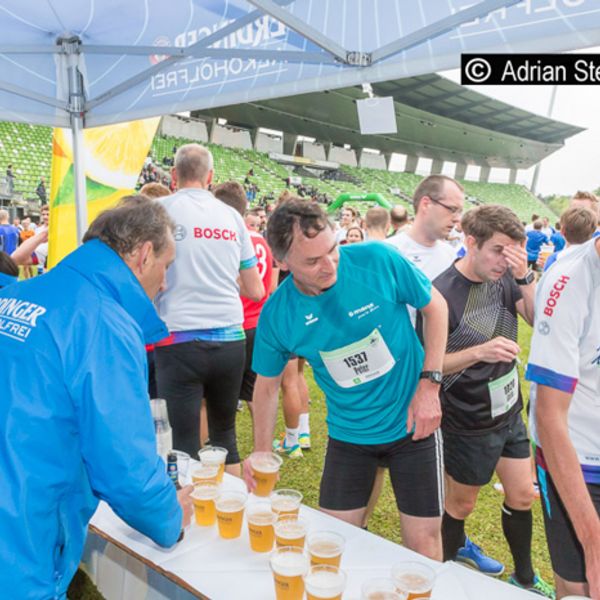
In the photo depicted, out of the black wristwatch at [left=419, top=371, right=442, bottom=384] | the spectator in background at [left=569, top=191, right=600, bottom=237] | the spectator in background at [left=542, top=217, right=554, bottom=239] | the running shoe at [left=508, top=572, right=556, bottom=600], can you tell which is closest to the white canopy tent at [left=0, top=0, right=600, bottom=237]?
the black wristwatch at [left=419, top=371, right=442, bottom=384]

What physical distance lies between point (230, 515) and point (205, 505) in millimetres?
126

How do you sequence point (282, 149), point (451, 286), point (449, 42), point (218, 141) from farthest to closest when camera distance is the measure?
point (282, 149), point (218, 141), point (451, 286), point (449, 42)

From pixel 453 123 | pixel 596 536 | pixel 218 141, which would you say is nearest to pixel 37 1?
pixel 596 536

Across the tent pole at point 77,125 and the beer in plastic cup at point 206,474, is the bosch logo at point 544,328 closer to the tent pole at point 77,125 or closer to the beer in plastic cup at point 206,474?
the beer in plastic cup at point 206,474

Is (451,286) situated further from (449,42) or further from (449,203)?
(449,42)

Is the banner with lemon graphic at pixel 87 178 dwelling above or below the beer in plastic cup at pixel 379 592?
above

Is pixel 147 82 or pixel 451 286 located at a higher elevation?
pixel 147 82

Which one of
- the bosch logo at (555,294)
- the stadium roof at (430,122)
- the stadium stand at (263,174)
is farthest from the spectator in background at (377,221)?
the stadium roof at (430,122)

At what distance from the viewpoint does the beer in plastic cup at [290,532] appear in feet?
4.83

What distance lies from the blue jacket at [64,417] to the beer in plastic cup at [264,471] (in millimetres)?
542

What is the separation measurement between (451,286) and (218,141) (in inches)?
1341

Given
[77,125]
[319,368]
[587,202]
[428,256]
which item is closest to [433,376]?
[319,368]

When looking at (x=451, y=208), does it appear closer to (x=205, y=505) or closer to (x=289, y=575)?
(x=205, y=505)

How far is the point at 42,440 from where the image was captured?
1240mm
